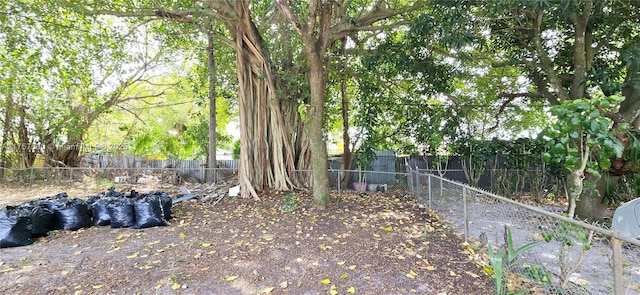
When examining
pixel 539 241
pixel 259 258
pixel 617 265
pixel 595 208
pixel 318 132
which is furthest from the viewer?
pixel 318 132

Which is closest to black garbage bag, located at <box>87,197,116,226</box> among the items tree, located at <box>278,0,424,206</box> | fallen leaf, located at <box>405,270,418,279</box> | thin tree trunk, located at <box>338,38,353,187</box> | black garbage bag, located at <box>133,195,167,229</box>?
black garbage bag, located at <box>133,195,167,229</box>

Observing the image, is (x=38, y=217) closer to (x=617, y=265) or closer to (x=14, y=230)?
(x=14, y=230)

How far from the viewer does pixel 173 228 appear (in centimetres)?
445

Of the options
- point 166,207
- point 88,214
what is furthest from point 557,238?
point 88,214

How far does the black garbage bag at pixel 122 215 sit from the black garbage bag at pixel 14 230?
91cm

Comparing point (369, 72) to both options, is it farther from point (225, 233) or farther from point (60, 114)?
point (60, 114)

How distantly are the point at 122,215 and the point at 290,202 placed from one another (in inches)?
107

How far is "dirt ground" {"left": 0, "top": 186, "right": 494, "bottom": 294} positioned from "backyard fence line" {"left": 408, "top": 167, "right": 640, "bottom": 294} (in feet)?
1.47

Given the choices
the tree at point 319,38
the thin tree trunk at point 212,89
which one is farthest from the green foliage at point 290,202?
the thin tree trunk at point 212,89

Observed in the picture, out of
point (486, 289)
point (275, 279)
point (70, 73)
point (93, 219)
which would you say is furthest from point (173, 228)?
point (70, 73)

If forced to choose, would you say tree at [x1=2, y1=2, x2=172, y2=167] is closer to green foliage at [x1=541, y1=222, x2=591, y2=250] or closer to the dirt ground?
the dirt ground

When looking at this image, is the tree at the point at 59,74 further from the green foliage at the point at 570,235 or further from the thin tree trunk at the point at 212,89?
the green foliage at the point at 570,235

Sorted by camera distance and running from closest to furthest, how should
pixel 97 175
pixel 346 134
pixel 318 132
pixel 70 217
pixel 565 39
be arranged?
pixel 70 217 → pixel 318 132 → pixel 565 39 → pixel 346 134 → pixel 97 175

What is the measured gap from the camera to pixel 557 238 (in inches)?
97.0
